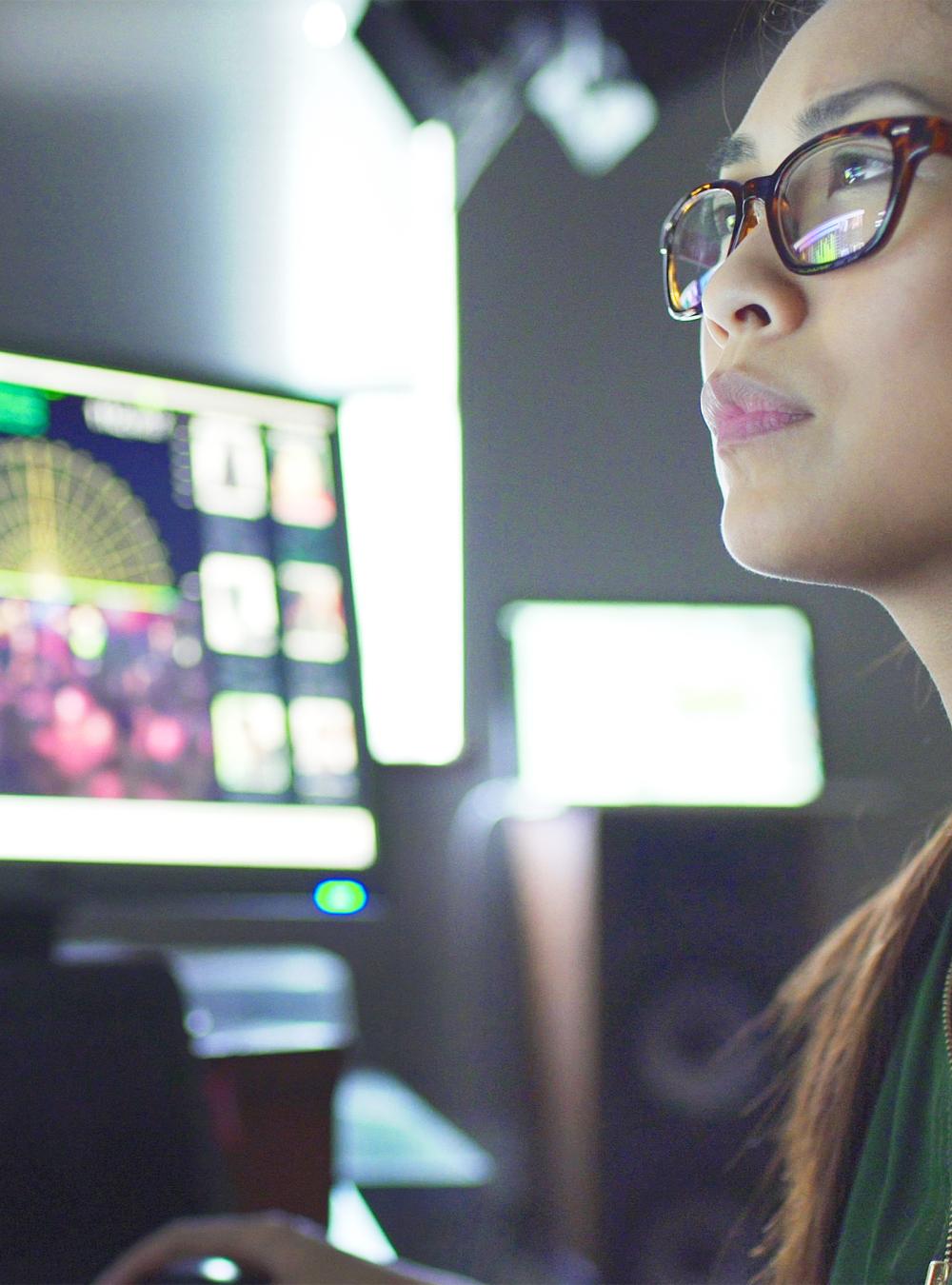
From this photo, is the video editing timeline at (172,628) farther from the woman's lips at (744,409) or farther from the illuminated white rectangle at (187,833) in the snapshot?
the woman's lips at (744,409)

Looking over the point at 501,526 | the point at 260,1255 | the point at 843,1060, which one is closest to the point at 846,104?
the point at 843,1060

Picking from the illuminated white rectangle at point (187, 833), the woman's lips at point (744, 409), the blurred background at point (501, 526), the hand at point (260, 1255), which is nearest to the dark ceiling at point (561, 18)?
the blurred background at point (501, 526)

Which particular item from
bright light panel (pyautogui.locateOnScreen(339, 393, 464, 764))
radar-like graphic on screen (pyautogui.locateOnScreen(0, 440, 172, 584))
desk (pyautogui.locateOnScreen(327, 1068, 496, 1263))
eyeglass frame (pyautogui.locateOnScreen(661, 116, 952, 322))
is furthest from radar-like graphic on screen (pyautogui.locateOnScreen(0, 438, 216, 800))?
bright light panel (pyautogui.locateOnScreen(339, 393, 464, 764))

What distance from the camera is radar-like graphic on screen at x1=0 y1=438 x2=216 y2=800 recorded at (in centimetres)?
76

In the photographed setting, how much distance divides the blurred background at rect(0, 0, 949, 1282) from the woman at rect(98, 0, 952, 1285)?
9cm

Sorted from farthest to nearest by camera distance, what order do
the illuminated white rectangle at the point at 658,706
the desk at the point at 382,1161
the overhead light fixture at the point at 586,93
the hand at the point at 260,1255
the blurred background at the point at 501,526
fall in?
the illuminated white rectangle at the point at 658,706
the overhead light fixture at the point at 586,93
the blurred background at the point at 501,526
the desk at the point at 382,1161
the hand at the point at 260,1255

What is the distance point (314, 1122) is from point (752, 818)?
53 centimetres

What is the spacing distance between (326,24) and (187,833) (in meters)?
0.55

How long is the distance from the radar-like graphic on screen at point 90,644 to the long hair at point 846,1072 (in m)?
0.45

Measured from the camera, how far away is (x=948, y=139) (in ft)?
1.37

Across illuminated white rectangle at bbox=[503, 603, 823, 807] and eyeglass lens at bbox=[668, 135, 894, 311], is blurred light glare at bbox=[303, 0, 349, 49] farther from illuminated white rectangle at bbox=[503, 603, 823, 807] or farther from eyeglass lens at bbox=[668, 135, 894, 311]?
illuminated white rectangle at bbox=[503, 603, 823, 807]

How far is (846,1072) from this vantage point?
492 millimetres

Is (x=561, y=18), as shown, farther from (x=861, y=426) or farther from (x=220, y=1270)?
(x=220, y=1270)

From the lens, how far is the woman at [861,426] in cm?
41
